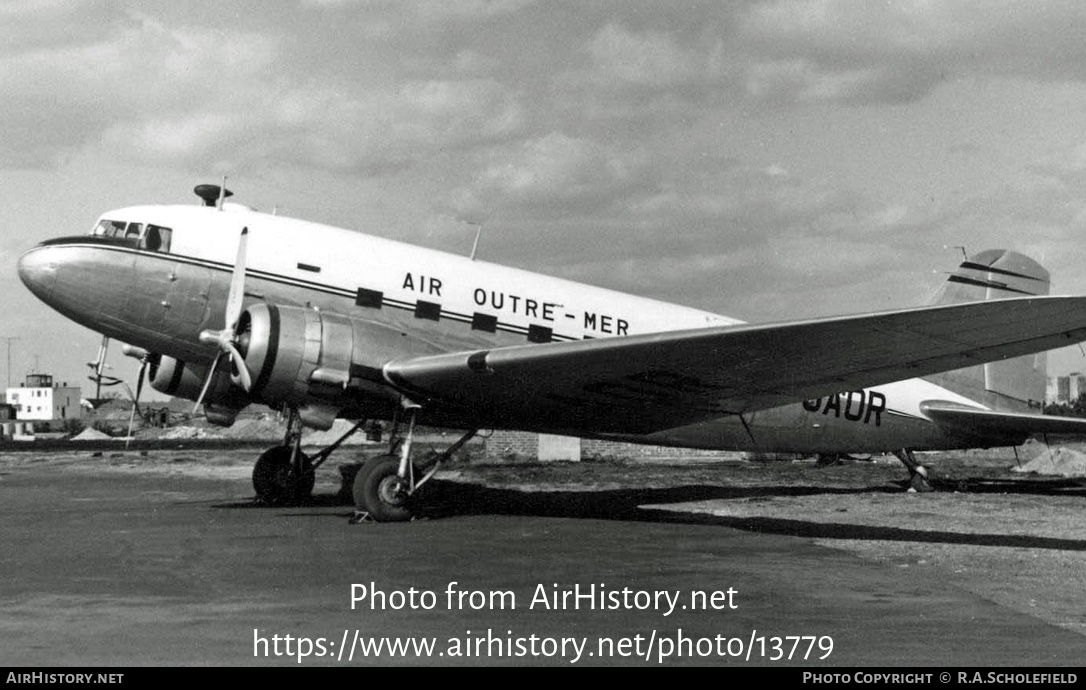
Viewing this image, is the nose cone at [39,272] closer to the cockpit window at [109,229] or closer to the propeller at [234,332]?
the cockpit window at [109,229]

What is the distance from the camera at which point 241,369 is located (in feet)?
34.9

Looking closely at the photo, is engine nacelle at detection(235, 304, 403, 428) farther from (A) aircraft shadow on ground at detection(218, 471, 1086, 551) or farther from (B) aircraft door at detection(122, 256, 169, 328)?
(A) aircraft shadow on ground at detection(218, 471, 1086, 551)

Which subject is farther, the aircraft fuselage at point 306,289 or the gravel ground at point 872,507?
the aircraft fuselage at point 306,289

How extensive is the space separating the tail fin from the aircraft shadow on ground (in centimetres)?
160

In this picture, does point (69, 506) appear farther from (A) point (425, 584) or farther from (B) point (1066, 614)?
(B) point (1066, 614)

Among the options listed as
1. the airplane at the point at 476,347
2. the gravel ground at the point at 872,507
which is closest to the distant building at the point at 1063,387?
the gravel ground at the point at 872,507

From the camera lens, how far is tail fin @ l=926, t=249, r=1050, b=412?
1488 centimetres

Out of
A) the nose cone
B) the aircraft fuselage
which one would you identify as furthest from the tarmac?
the nose cone

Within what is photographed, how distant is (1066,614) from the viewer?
5980 mm

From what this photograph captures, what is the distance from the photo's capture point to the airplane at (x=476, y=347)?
29.9ft

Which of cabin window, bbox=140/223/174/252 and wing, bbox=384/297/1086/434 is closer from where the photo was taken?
wing, bbox=384/297/1086/434

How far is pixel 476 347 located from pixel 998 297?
8.09 metres

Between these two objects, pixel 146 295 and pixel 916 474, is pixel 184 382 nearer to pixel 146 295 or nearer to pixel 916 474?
pixel 146 295

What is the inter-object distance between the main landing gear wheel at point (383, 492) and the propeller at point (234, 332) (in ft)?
5.31
